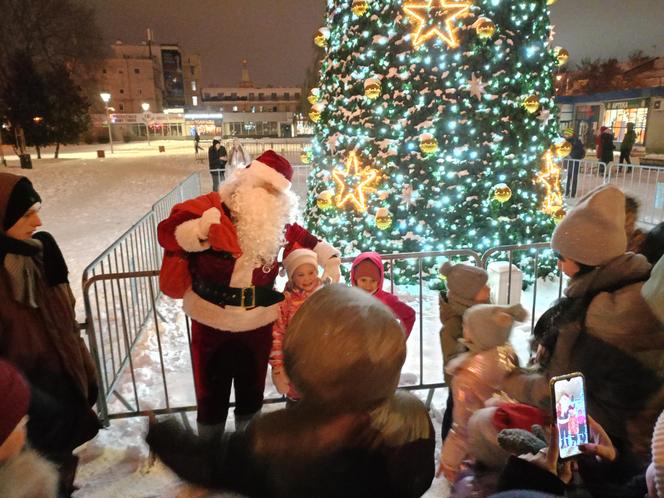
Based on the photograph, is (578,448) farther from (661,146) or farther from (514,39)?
(661,146)

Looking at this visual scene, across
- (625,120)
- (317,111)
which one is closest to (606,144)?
(317,111)

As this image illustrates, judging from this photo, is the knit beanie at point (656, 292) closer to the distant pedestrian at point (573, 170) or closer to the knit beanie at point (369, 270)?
the knit beanie at point (369, 270)

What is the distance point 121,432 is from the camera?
12.3 feet

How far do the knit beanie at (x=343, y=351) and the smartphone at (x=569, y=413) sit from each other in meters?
0.72

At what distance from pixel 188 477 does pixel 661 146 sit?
1183 inches

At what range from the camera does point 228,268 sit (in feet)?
9.20

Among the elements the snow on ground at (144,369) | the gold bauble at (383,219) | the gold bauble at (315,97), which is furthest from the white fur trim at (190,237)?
the gold bauble at (315,97)

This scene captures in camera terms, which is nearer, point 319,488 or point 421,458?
point 319,488

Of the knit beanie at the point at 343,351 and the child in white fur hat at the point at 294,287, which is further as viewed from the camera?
the child in white fur hat at the point at 294,287

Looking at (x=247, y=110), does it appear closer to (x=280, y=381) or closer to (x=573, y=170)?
(x=573, y=170)

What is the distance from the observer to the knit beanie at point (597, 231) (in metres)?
2.40

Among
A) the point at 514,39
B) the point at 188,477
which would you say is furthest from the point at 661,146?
the point at 188,477

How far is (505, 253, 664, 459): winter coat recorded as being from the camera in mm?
2266

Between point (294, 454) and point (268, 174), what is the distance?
6.14ft
